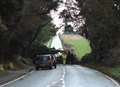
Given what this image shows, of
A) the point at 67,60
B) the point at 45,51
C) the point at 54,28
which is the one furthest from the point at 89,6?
the point at 67,60

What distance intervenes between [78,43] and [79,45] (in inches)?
154

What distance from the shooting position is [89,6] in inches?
2557

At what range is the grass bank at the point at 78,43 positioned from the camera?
133 m

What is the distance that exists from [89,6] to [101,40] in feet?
15.7

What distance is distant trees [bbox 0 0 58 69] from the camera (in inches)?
1576

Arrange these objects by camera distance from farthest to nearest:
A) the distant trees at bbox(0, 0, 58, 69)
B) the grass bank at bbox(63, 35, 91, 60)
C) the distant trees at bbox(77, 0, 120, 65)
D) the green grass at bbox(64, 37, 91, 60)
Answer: the grass bank at bbox(63, 35, 91, 60), the green grass at bbox(64, 37, 91, 60), the distant trees at bbox(77, 0, 120, 65), the distant trees at bbox(0, 0, 58, 69)

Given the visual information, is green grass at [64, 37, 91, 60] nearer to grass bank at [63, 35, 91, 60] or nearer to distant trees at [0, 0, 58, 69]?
grass bank at [63, 35, 91, 60]

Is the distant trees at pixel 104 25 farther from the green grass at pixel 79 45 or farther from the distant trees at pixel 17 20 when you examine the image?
the green grass at pixel 79 45

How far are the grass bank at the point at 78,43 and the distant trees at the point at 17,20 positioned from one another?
176 feet

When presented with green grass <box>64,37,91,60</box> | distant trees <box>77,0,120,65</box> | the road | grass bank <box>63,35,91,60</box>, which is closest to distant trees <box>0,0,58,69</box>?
distant trees <box>77,0,120,65</box>

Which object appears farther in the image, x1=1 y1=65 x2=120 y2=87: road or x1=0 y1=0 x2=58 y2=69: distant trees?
x1=0 y1=0 x2=58 y2=69: distant trees

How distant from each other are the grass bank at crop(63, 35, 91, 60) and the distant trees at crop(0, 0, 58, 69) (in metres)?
53.7

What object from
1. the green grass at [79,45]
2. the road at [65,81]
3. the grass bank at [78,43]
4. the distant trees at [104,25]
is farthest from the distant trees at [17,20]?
the grass bank at [78,43]

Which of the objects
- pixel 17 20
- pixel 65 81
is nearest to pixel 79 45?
pixel 17 20
